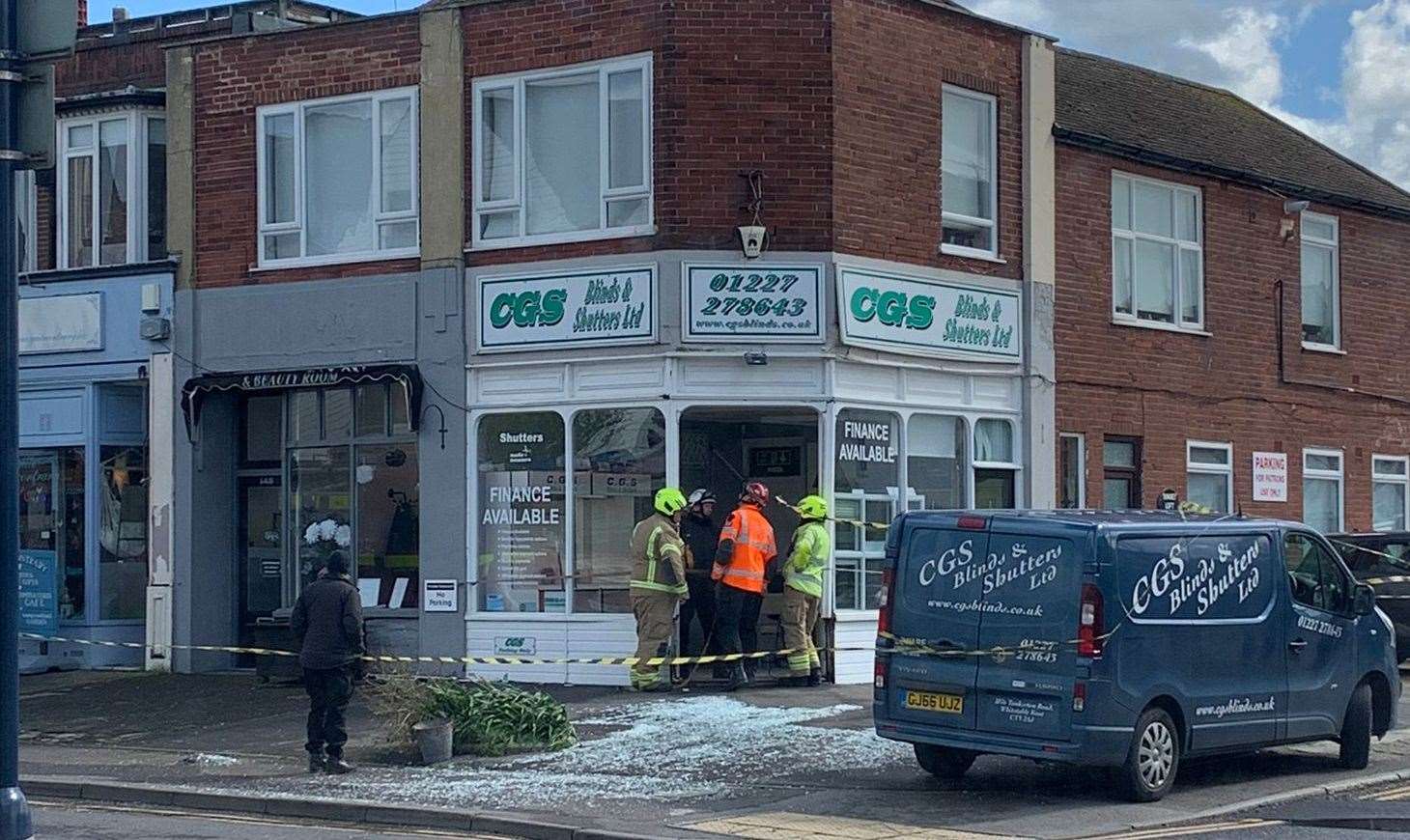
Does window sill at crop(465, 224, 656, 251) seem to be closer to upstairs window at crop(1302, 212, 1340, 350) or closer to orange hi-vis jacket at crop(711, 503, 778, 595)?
orange hi-vis jacket at crop(711, 503, 778, 595)

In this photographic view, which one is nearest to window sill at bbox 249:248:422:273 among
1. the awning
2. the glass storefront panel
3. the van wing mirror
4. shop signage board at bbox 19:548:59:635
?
the awning

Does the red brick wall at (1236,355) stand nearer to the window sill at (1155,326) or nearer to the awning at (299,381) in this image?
the window sill at (1155,326)

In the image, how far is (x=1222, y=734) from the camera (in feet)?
42.5

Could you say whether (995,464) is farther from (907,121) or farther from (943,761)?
(943,761)

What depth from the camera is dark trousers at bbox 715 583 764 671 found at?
712 inches

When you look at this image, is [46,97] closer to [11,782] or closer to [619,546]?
[11,782]

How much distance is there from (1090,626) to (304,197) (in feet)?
38.4

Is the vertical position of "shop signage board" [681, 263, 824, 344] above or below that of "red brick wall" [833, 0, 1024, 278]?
below

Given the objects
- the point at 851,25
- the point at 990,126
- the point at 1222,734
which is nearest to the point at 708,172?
the point at 851,25

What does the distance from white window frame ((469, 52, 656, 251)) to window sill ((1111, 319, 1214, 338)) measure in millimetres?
6505

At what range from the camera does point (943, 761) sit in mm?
13500

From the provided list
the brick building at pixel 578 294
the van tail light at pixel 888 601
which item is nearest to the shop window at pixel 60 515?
the brick building at pixel 578 294

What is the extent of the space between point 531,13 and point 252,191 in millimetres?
3985

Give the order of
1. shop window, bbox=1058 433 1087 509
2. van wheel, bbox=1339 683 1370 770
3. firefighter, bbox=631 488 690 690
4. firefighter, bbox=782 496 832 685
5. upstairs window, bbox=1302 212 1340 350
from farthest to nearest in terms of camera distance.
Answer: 1. upstairs window, bbox=1302 212 1340 350
2. shop window, bbox=1058 433 1087 509
3. firefighter, bbox=782 496 832 685
4. firefighter, bbox=631 488 690 690
5. van wheel, bbox=1339 683 1370 770
